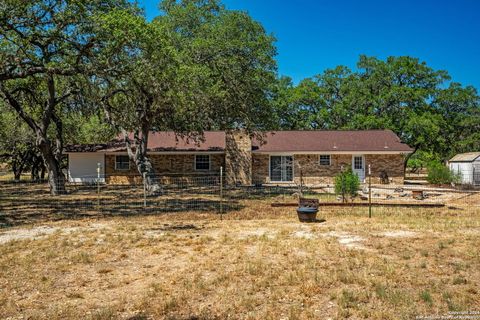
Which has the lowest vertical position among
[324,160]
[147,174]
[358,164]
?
[147,174]

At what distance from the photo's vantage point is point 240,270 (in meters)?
7.14

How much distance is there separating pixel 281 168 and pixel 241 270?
76.6ft

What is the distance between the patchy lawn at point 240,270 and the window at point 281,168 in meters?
17.7

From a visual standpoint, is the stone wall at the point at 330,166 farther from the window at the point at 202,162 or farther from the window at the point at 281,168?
the window at the point at 202,162

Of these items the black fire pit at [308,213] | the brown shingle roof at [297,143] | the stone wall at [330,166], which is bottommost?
the black fire pit at [308,213]

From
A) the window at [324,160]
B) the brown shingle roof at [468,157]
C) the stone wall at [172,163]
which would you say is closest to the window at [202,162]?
the stone wall at [172,163]

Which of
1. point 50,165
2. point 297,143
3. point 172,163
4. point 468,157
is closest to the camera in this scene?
point 50,165

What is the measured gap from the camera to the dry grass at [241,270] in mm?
5406

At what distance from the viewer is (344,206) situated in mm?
16047

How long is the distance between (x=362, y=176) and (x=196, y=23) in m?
19.6

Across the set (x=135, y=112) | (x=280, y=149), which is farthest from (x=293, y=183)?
(x=135, y=112)

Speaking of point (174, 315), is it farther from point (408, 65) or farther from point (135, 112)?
point (408, 65)

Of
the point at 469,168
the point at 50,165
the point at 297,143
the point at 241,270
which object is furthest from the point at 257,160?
the point at 241,270

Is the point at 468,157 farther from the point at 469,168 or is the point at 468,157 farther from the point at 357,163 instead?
the point at 357,163
